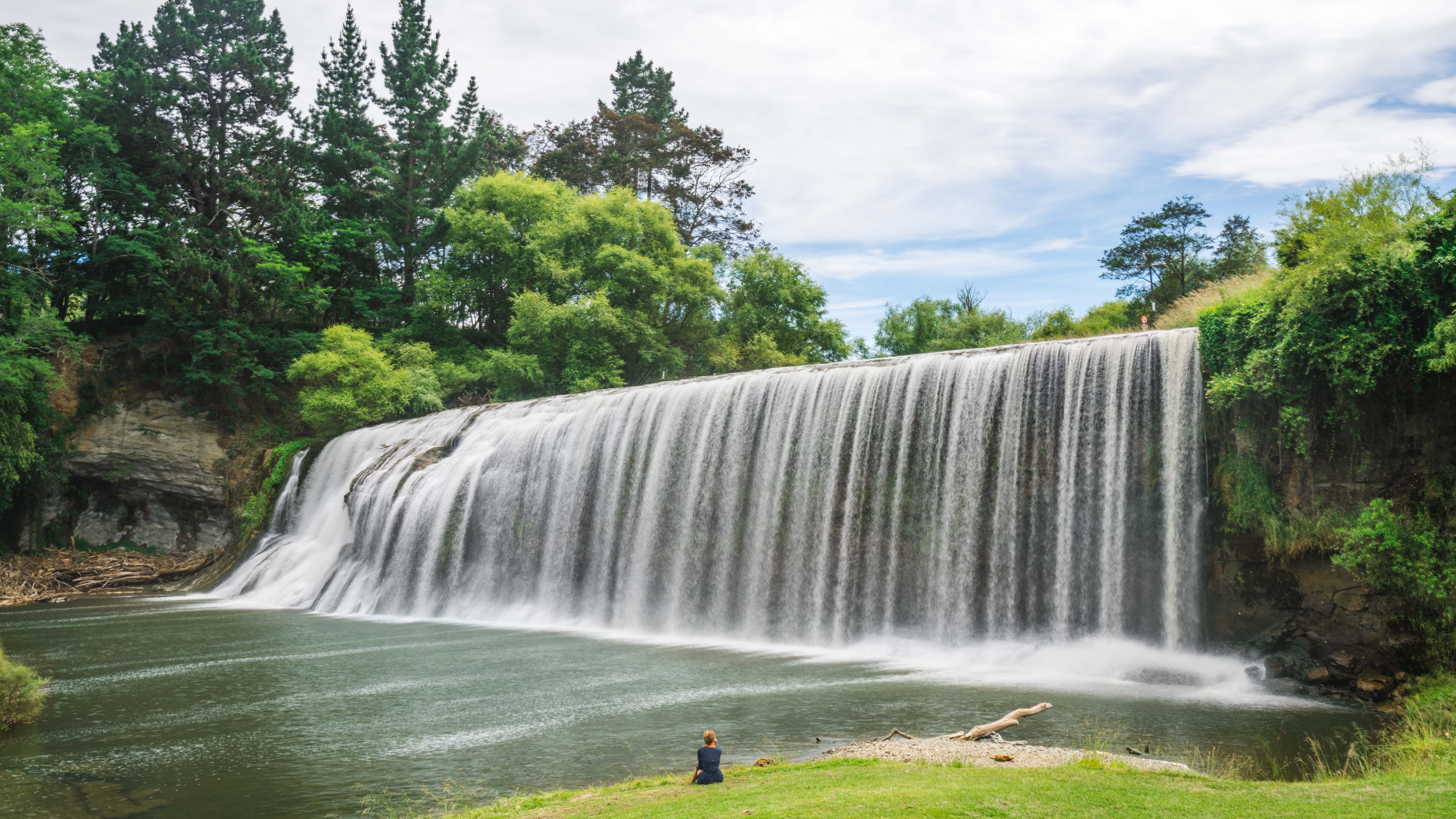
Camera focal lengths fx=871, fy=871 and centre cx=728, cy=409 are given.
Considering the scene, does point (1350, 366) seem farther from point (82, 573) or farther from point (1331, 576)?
point (82, 573)

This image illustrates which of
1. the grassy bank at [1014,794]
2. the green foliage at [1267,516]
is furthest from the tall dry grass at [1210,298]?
the grassy bank at [1014,794]

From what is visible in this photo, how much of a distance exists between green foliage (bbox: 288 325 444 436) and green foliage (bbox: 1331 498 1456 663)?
28.2 metres

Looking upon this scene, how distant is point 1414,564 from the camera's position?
10078 millimetres

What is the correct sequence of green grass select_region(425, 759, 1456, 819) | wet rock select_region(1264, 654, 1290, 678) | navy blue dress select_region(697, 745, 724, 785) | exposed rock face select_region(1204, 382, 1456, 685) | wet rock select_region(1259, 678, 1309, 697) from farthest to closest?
wet rock select_region(1264, 654, 1290, 678), wet rock select_region(1259, 678, 1309, 697), exposed rock face select_region(1204, 382, 1456, 685), navy blue dress select_region(697, 745, 724, 785), green grass select_region(425, 759, 1456, 819)

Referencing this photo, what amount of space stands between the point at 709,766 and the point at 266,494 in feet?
85.3

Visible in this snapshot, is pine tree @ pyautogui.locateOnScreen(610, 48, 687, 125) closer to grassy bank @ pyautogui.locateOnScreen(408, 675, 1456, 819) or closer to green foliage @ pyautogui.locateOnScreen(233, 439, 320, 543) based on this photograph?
green foliage @ pyautogui.locateOnScreen(233, 439, 320, 543)

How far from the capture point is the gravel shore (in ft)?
22.6

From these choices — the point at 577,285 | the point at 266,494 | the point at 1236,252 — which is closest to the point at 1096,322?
the point at 1236,252

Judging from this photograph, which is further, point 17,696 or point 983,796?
point 17,696

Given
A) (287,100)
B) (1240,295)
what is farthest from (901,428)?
(287,100)

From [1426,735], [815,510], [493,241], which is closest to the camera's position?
[1426,735]

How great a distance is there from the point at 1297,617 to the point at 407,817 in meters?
11.0

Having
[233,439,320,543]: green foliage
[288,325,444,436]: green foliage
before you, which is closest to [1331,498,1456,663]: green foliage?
[233,439,320,543]: green foliage

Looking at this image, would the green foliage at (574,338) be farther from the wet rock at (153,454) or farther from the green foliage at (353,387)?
the wet rock at (153,454)
